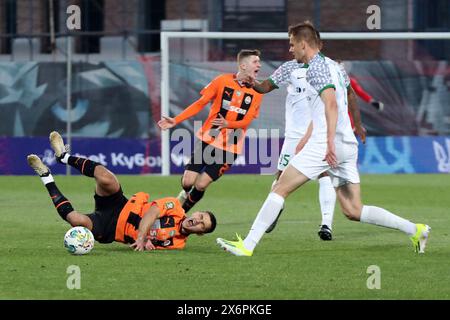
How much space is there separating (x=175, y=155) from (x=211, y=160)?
10.8m

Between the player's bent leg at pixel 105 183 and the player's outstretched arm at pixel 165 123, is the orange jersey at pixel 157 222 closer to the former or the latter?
the player's bent leg at pixel 105 183

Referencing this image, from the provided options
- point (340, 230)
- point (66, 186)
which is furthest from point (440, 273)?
point (66, 186)

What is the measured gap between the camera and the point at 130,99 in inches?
1063

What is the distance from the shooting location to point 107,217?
11547mm

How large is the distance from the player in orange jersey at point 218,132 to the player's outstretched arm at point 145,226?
3380 millimetres

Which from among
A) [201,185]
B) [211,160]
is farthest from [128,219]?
[211,160]

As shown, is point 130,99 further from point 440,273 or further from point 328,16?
Result: point 440,273

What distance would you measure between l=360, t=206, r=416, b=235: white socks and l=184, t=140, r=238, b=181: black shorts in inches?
152

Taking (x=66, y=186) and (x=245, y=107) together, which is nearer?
(x=245, y=107)

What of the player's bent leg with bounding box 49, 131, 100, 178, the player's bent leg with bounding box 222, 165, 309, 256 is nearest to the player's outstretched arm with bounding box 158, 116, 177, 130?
the player's bent leg with bounding box 49, 131, 100, 178

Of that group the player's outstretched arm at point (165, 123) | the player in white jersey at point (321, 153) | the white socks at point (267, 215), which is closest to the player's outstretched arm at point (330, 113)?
the player in white jersey at point (321, 153)

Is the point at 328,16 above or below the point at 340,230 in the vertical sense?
above

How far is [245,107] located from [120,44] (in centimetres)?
1541

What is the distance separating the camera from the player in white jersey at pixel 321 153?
10.8 meters
